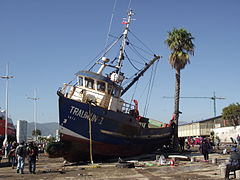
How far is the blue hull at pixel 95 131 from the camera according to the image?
690 inches

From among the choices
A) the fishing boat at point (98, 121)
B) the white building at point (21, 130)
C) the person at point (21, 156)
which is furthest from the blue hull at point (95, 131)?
the white building at point (21, 130)

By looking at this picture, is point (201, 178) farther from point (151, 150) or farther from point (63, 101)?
point (151, 150)

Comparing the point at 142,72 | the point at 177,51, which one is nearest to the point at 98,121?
the point at 142,72

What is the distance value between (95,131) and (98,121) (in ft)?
2.11

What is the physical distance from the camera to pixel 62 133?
17453 mm

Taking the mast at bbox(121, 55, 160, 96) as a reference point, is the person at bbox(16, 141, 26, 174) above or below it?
below

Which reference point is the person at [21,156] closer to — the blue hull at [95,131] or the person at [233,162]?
the blue hull at [95,131]

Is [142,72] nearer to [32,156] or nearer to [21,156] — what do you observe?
[32,156]

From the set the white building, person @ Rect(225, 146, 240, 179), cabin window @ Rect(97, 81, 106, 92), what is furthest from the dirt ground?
the white building

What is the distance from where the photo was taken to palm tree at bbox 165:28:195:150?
28453 mm

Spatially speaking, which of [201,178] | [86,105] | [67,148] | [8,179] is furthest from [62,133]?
[201,178]

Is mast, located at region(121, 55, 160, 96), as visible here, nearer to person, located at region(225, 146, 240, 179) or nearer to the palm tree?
the palm tree

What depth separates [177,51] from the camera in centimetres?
2911

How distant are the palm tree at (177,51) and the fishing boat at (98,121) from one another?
18.2 feet
